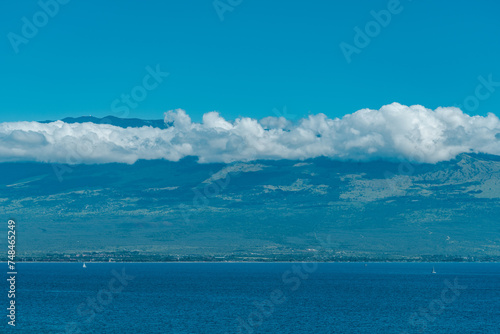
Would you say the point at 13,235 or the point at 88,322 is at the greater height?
the point at 13,235

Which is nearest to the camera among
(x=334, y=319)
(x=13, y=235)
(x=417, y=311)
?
(x=13, y=235)

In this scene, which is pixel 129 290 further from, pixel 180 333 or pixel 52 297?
pixel 180 333

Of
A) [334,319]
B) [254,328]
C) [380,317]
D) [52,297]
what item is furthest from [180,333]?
[52,297]

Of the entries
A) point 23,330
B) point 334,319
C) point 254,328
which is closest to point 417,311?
point 334,319

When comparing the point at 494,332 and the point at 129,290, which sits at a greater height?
the point at 129,290

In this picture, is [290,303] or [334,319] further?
[290,303]

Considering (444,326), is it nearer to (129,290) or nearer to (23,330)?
(23,330)

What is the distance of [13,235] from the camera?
9762 cm

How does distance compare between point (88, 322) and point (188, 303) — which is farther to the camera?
point (188, 303)

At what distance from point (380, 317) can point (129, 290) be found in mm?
86686

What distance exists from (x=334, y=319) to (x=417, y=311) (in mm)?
24056

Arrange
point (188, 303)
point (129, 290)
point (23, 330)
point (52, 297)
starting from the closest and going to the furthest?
point (23, 330)
point (188, 303)
point (52, 297)
point (129, 290)

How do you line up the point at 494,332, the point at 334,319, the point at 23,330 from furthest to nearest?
the point at 334,319
the point at 494,332
the point at 23,330

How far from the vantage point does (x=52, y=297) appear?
548 ft
